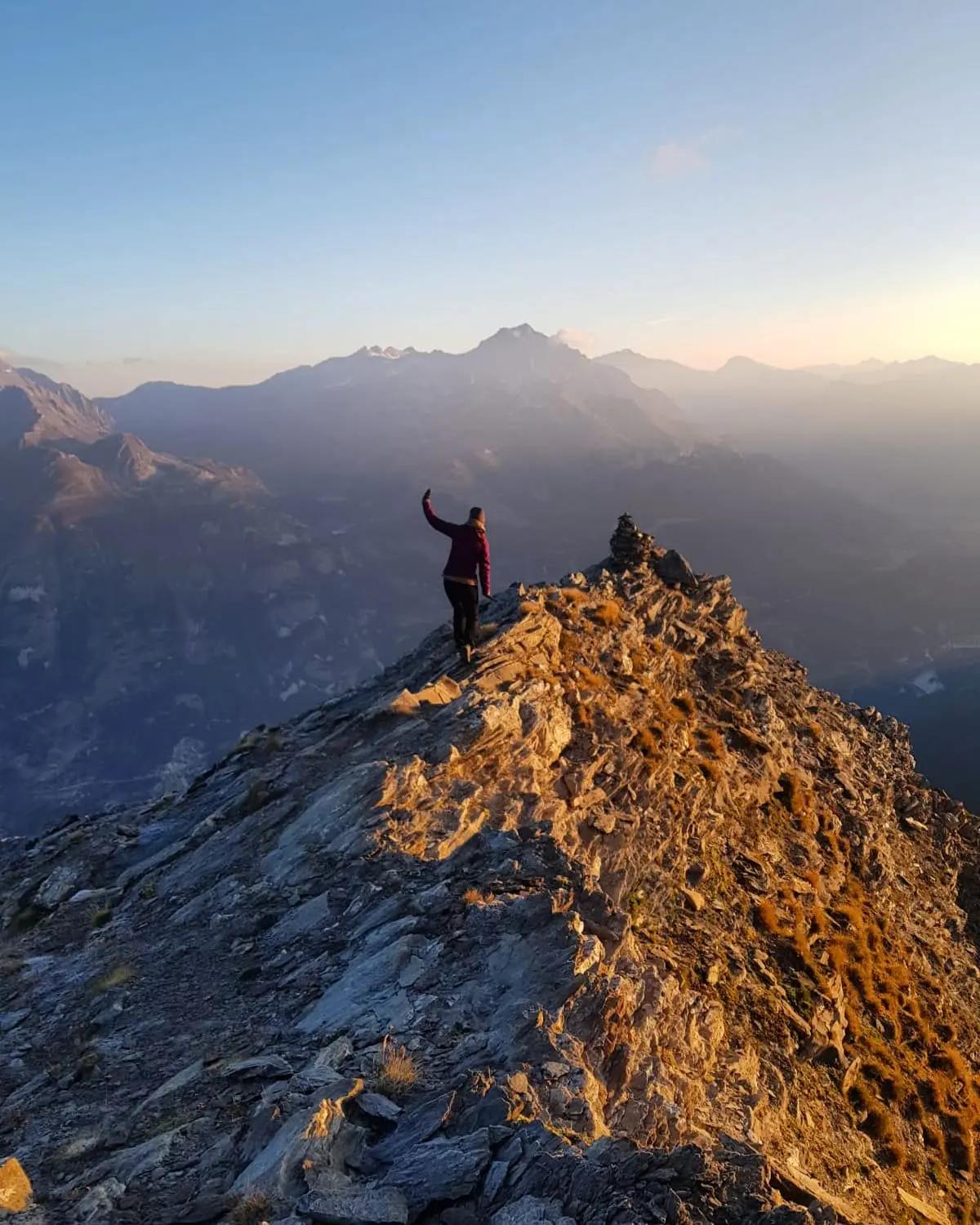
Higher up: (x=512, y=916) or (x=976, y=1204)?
(x=512, y=916)

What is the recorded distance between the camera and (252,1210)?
657 centimetres

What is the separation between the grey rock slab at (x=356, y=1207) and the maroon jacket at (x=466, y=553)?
47.1 ft

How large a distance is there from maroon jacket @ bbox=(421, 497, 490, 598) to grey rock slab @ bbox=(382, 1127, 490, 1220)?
1383 cm

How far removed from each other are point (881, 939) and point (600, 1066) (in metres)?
19.8

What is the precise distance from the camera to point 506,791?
1791cm

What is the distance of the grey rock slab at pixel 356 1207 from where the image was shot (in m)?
6.35

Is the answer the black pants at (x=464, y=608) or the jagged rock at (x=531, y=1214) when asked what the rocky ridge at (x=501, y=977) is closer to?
the jagged rock at (x=531, y=1214)

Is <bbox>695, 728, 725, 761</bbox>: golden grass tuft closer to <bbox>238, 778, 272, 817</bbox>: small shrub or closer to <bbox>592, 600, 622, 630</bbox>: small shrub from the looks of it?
<bbox>592, 600, 622, 630</bbox>: small shrub

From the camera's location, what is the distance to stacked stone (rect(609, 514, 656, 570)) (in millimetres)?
37719

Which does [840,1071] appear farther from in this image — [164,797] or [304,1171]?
[164,797]

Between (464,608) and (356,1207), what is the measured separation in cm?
1589

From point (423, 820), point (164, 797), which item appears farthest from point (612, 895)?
point (164, 797)

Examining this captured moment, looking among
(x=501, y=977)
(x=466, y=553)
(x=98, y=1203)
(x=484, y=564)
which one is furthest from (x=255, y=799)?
(x=98, y=1203)

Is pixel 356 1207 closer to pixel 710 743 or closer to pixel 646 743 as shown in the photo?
pixel 646 743
